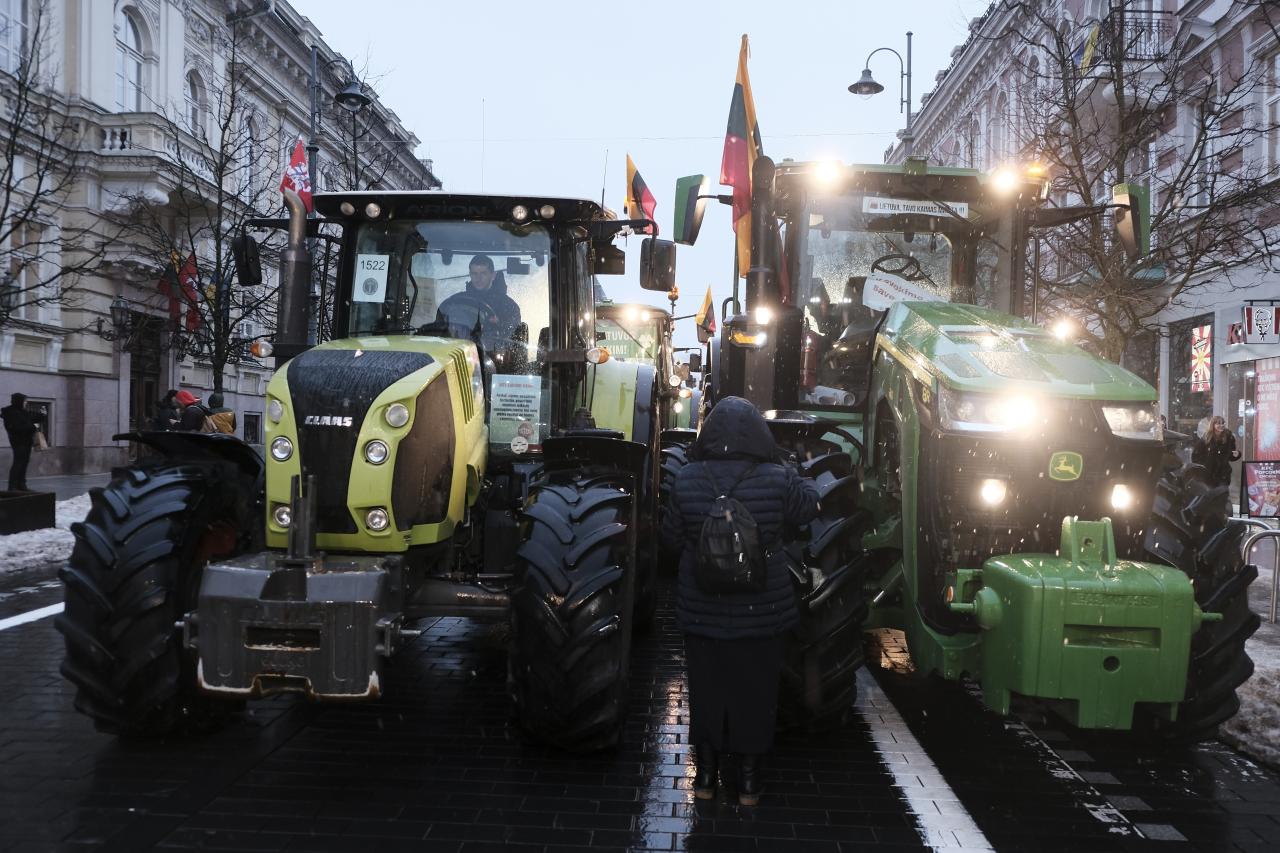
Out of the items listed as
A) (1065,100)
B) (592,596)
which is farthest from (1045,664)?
(1065,100)

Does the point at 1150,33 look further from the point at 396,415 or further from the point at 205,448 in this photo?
the point at 205,448

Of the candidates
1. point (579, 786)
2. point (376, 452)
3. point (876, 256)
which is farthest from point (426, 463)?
point (876, 256)

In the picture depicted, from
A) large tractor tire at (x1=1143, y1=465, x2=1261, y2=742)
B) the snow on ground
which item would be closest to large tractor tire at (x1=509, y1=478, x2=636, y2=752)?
large tractor tire at (x1=1143, y1=465, x2=1261, y2=742)

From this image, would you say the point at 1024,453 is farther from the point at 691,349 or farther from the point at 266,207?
the point at 266,207

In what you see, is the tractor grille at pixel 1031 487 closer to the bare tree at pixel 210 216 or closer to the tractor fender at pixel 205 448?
the tractor fender at pixel 205 448

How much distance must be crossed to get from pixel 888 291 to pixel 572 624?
359 cm

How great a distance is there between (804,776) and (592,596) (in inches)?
51.4

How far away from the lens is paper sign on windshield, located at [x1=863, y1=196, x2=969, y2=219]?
23.5ft

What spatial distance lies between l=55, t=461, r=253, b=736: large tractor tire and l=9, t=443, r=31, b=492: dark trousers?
1330 centimetres

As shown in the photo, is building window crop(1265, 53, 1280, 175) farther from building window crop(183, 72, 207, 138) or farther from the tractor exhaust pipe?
building window crop(183, 72, 207, 138)

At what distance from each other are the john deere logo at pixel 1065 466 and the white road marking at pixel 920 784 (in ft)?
4.76

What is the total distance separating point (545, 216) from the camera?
604cm

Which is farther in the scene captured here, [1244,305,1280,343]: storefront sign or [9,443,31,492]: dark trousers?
[9,443,31,492]: dark trousers

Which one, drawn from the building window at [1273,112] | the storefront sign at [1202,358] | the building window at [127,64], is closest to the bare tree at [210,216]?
the building window at [127,64]
